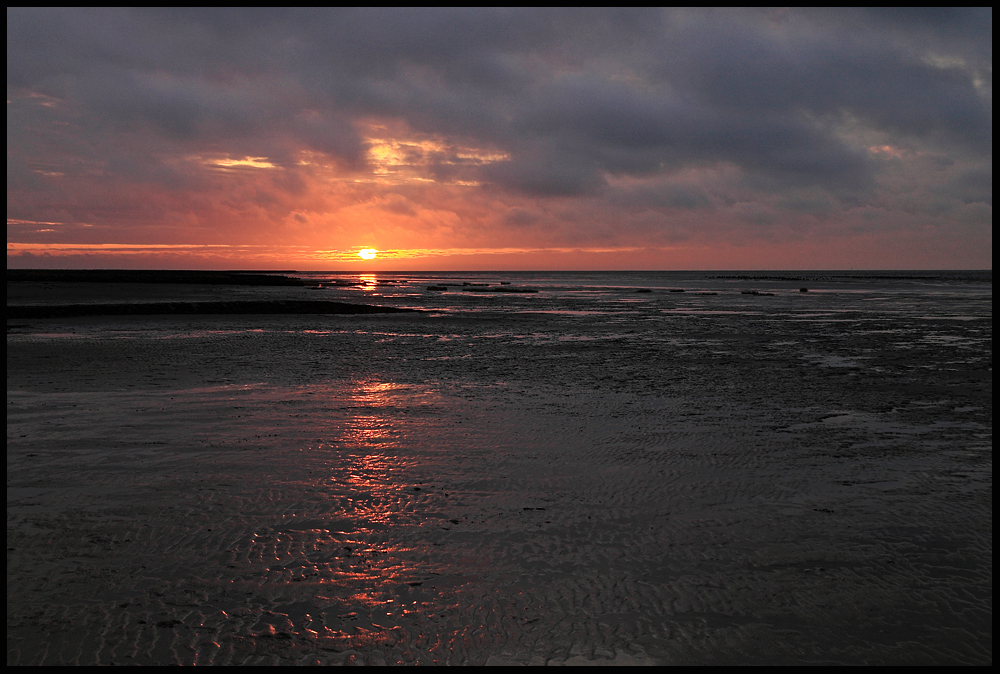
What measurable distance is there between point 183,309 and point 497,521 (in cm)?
3846

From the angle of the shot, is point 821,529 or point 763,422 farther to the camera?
point 763,422

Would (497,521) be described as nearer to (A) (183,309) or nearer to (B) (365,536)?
(B) (365,536)

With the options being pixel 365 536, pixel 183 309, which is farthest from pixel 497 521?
pixel 183 309

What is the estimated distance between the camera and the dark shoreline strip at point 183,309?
3403 centimetres

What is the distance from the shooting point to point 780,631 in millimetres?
4910

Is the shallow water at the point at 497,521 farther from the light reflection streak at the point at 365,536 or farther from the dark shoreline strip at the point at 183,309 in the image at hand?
the dark shoreline strip at the point at 183,309

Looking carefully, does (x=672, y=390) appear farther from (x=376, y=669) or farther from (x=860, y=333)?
(x=860, y=333)

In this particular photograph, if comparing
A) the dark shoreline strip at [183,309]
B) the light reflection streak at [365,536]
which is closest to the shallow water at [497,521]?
the light reflection streak at [365,536]

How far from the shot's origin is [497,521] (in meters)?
6.82

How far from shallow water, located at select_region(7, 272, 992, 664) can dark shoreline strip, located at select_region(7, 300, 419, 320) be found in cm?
2339

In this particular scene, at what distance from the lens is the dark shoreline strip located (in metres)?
34.0

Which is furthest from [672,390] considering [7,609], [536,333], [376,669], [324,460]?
[536,333]

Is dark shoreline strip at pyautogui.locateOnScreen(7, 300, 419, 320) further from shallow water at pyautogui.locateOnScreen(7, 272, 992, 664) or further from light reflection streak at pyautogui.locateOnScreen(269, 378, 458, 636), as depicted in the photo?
light reflection streak at pyautogui.locateOnScreen(269, 378, 458, 636)

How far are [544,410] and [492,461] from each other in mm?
3671
